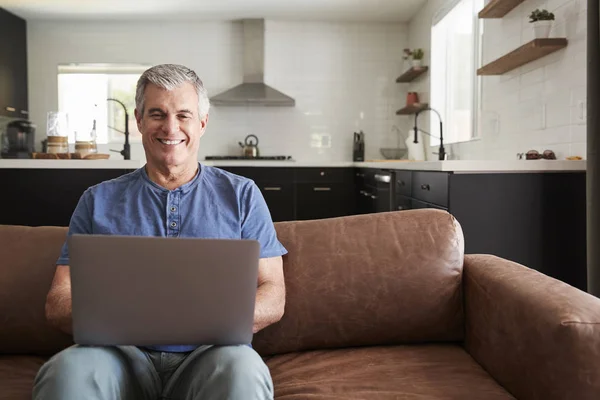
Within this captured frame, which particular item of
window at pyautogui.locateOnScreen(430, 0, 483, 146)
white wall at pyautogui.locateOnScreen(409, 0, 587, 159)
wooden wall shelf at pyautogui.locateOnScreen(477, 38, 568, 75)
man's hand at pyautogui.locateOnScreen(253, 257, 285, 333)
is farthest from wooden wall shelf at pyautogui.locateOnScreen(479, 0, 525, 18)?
man's hand at pyautogui.locateOnScreen(253, 257, 285, 333)

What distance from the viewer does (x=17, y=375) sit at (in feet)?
5.12

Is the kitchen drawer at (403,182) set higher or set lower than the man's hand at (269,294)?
higher

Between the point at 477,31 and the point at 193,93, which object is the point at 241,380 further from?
the point at 477,31

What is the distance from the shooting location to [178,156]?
163 cm

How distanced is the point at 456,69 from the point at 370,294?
4.07 meters

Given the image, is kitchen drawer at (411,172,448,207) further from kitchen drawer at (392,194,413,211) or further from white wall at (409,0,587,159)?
white wall at (409,0,587,159)

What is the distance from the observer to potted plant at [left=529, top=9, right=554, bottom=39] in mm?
3115

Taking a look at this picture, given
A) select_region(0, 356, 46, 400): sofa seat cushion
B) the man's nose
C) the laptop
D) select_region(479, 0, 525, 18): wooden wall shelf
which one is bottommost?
select_region(0, 356, 46, 400): sofa seat cushion

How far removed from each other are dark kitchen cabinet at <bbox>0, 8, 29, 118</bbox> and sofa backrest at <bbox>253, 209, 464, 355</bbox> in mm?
5600

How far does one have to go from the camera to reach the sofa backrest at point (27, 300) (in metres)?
1.67

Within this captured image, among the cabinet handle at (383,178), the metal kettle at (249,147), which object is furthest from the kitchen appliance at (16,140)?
the cabinet handle at (383,178)

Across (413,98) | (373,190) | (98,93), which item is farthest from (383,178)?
(98,93)

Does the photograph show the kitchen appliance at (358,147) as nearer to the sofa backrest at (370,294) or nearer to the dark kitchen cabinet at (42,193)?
the dark kitchen cabinet at (42,193)

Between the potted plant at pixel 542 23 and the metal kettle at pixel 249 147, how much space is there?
152 inches
